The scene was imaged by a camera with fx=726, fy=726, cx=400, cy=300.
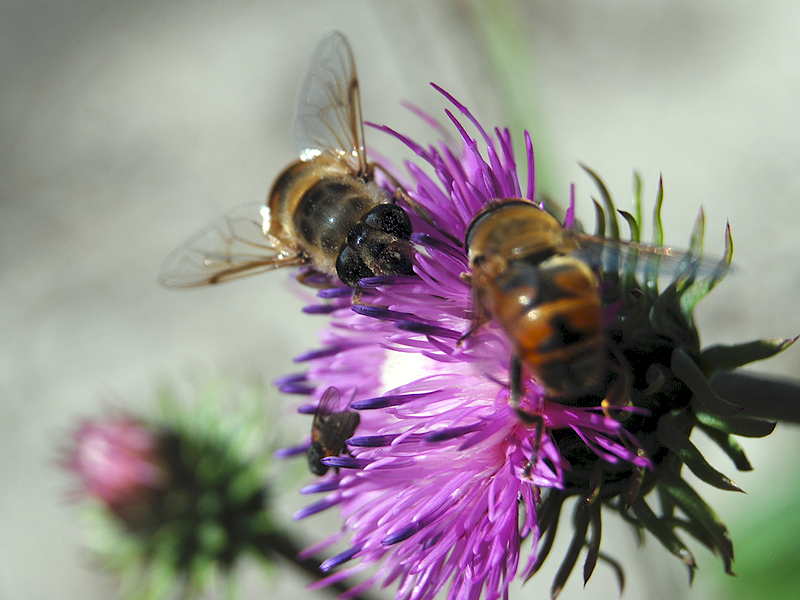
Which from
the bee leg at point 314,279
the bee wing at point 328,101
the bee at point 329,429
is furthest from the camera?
the bee wing at point 328,101

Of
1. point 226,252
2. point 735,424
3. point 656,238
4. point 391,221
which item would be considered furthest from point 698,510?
point 226,252

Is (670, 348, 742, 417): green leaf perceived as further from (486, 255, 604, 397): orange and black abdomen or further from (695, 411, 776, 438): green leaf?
(486, 255, 604, 397): orange and black abdomen

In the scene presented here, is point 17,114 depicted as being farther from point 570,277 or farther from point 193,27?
point 570,277

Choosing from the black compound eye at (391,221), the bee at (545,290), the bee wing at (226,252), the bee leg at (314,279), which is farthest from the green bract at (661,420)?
the bee wing at (226,252)

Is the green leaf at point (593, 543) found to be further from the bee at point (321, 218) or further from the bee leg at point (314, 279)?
the bee leg at point (314, 279)

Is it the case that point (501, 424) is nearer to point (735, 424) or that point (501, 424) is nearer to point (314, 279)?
point (735, 424)

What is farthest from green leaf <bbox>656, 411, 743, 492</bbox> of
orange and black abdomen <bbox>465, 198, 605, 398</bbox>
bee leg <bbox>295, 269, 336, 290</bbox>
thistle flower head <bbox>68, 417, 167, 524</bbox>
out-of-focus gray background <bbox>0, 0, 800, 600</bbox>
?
out-of-focus gray background <bbox>0, 0, 800, 600</bbox>
